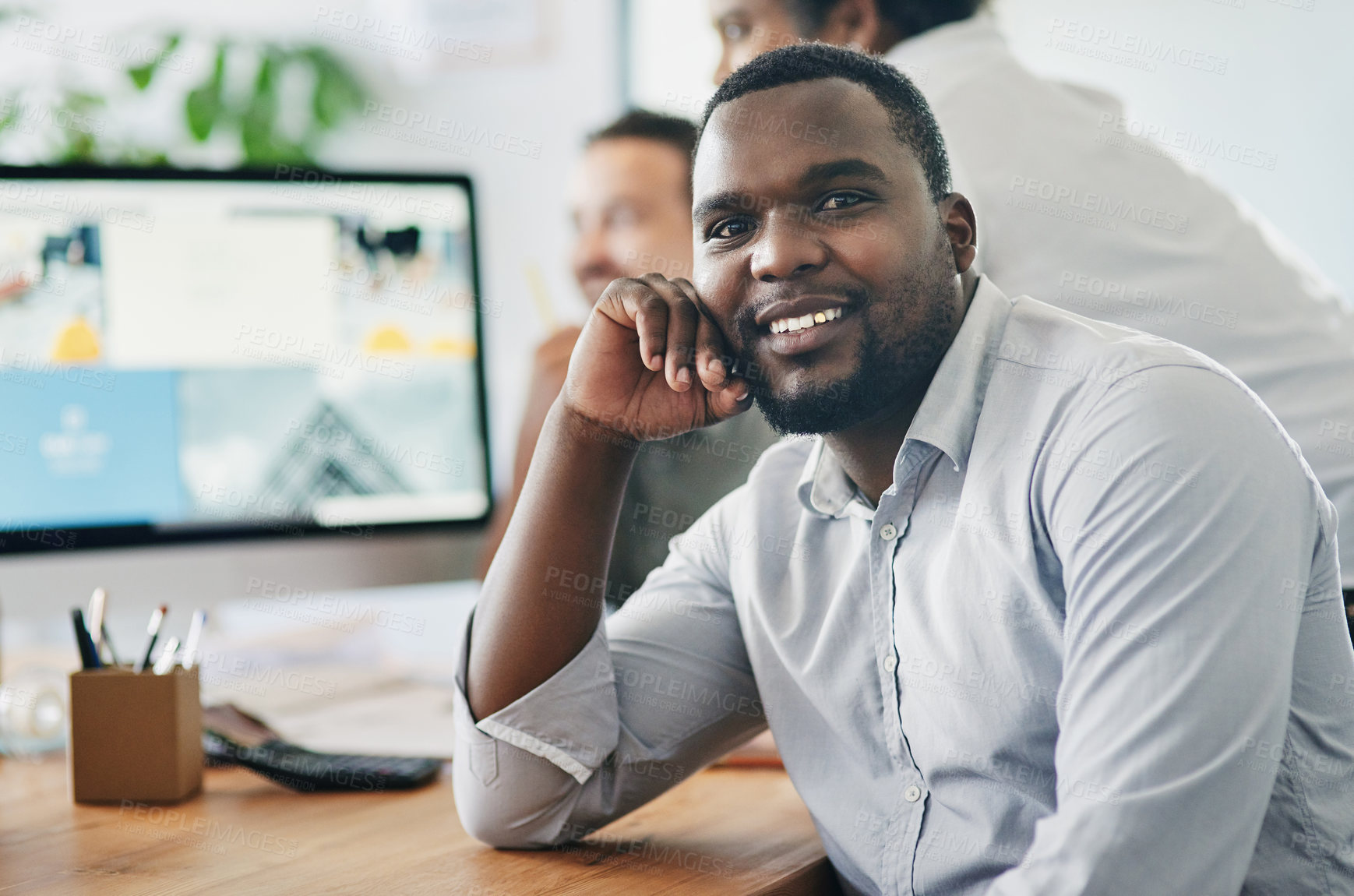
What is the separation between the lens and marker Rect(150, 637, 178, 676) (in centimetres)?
104

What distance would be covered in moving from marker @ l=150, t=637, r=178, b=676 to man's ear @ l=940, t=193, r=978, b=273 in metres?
0.81

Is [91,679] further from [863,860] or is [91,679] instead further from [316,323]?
[863,860]

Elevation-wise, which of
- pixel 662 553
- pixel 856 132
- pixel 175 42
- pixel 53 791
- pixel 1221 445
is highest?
pixel 175 42

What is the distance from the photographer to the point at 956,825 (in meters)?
0.81

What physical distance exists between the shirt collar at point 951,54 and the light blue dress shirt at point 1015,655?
27.2 inches

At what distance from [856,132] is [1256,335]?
72 centimetres

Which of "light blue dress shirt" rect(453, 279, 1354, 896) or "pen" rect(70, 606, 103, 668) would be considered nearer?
"light blue dress shirt" rect(453, 279, 1354, 896)

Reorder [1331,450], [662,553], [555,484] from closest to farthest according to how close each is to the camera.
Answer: [555,484], [1331,450], [662,553]

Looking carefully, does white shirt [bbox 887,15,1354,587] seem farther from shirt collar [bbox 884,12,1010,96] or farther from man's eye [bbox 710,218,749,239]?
man's eye [bbox 710,218,749,239]

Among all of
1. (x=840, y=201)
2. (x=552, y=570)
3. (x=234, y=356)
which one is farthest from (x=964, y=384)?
(x=234, y=356)

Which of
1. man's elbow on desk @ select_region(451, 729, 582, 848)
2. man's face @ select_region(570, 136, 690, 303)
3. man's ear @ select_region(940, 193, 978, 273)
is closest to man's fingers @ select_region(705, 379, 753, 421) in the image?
man's ear @ select_region(940, 193, 978, 273)

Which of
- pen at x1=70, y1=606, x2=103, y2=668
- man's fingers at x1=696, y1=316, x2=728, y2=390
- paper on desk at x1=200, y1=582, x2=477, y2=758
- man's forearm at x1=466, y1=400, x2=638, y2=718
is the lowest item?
paper on desk at x1=200, y1=582, x2=477, y2=758

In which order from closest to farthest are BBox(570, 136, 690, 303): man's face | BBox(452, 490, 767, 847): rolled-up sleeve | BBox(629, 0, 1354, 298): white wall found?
BBox(452, 490, 767, 847): rolled-up sleeve
BBox(570, 136, 690, 303): man's face
BBox(629, 0, 1354, 298): white wall

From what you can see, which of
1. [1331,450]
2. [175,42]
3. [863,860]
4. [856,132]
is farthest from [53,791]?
[175,42]
